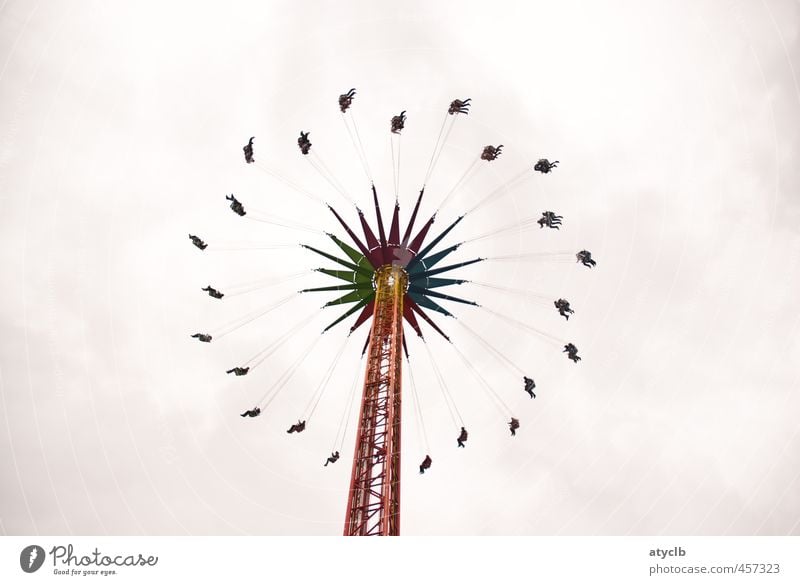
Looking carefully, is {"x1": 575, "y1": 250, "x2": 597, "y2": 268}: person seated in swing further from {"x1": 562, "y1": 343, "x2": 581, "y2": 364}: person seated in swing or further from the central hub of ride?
the central hub of ride

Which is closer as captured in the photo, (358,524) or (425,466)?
(358,524)

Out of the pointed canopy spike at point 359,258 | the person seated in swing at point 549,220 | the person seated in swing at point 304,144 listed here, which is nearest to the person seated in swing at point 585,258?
the person seated in swing at point 549,220

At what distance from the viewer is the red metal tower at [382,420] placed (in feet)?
55.5

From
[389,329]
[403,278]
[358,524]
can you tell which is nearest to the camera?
[358,524]

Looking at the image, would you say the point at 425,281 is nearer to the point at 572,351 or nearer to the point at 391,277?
the point at 391,277

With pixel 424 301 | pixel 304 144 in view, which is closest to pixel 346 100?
pixel 304 144

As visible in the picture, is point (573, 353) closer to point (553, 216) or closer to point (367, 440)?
point (553, 216)

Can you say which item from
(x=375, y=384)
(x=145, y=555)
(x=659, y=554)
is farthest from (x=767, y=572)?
(x=145, y=555)

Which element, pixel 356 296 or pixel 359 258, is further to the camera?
pixel 356 296

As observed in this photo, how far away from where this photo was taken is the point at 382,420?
19.8 m

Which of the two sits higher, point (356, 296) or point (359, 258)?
point (359, 258)

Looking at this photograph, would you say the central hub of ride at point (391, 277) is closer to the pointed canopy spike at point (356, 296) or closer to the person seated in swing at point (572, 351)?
the pointed canopy spike at point (356, 296)

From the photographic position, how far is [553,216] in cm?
2400

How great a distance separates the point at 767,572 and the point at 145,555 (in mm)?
15175
